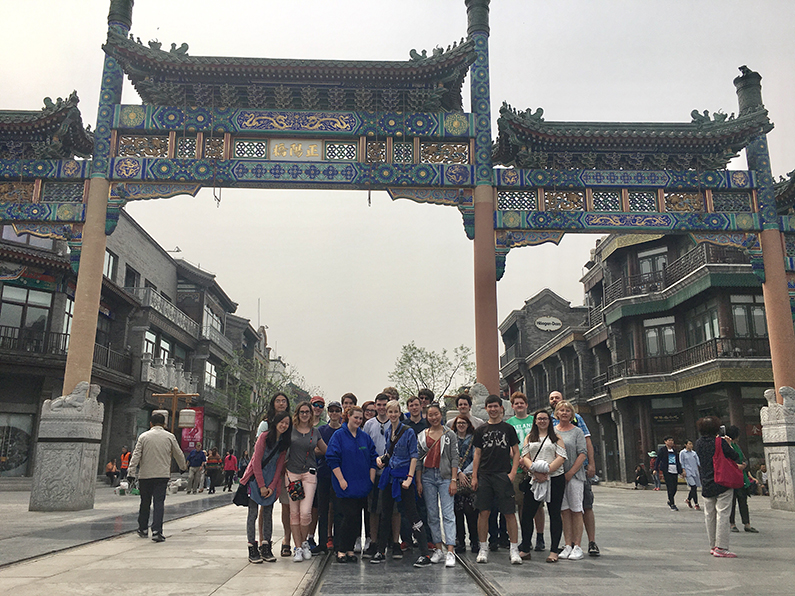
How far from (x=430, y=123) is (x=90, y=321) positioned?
26.6ft

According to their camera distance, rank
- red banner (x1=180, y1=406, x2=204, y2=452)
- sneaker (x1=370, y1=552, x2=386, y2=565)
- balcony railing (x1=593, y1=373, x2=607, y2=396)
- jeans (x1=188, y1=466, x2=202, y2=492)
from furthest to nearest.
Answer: balcony railing (x1=593, y1=373, x2=607, y2=396)
red banner (x1=180, y1=406, x2=204, y2=452)
jeans (x1=188, y1=466, x2=202, y2=492)
sneaker (x1=370, y1=552, x2=386, y2=565)

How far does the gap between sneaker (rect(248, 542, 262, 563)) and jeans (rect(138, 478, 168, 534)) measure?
83.8 inches

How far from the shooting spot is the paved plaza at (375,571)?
18.1ft

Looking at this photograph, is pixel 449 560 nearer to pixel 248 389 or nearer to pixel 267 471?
pixel 267 471

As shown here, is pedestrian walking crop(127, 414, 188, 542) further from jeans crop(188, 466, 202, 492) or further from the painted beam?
jeans crop(188, 466, 202, 492)

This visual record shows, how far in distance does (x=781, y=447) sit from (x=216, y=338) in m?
34.5

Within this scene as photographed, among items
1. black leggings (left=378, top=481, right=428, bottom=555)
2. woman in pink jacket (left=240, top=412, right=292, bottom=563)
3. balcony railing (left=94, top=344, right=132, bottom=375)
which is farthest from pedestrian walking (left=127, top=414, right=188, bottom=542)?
balcony railing (left=94, top=344, right=132, bottom=375)

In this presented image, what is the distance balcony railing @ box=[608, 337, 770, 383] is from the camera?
79.9 ft

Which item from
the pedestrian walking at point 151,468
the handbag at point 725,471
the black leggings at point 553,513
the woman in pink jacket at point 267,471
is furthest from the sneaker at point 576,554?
the pedestrian walking at point 151,468

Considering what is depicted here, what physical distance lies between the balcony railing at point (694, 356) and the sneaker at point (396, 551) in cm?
2023

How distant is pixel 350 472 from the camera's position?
7340 mm

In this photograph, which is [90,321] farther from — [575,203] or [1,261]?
[1,261]

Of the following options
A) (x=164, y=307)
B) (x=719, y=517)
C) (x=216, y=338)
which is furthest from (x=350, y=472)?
(x=216, y=338)

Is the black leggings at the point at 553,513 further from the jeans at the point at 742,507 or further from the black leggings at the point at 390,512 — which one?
the jeans at the point at 742,507
